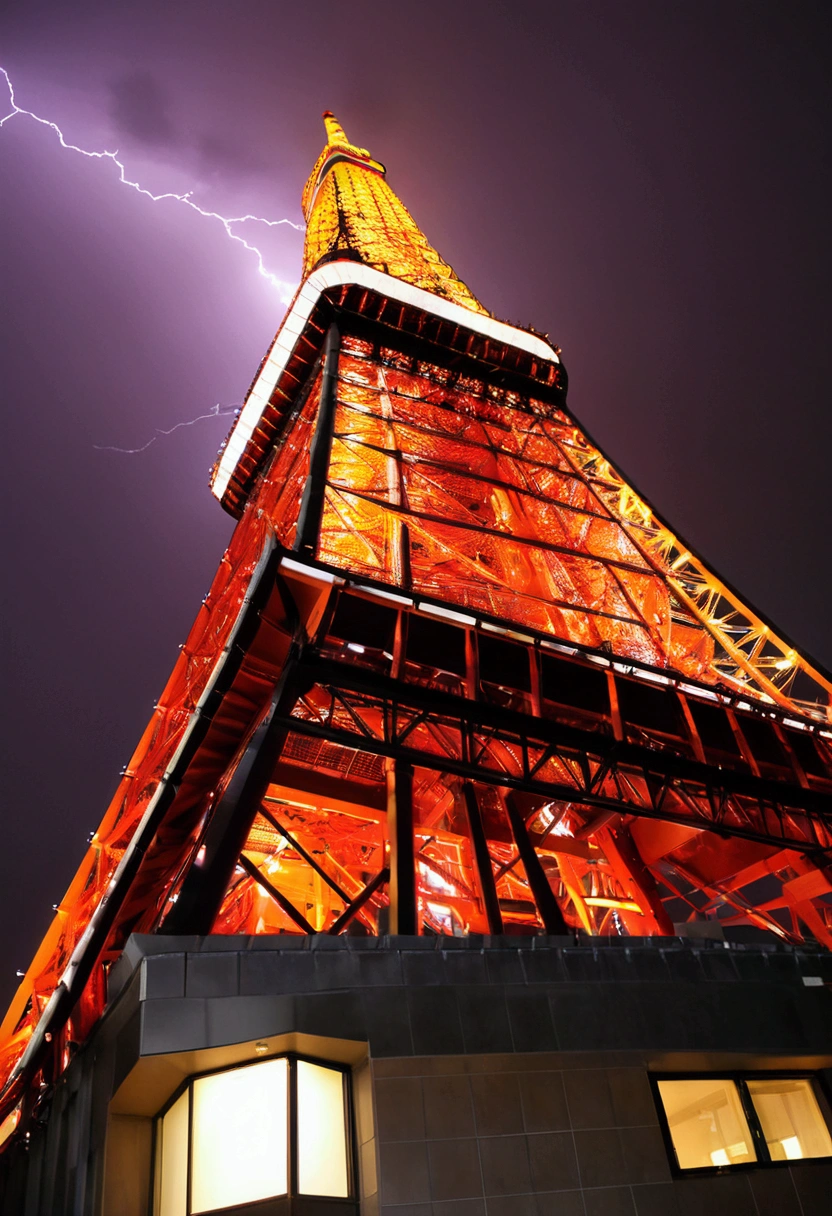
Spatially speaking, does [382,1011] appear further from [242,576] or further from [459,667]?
[242,576]

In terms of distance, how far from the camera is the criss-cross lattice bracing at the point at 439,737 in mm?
13078

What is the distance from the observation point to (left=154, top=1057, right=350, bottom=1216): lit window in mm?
7480

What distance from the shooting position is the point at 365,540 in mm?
17422

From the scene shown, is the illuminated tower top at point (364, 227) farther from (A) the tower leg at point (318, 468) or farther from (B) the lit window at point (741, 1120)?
(B) the lit window at point (741, 1120)

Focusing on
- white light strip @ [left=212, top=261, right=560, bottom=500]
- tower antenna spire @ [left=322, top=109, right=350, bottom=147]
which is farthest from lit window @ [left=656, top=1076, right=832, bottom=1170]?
tower antenna spire @ [left=322, top=109, right=350, bottom=147]

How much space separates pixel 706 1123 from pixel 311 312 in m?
29.5

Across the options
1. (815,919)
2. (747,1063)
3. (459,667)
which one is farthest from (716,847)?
(747,1063)

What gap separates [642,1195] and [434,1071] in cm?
233

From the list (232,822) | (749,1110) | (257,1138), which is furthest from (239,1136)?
(749,1110)

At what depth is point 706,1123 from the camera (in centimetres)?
891

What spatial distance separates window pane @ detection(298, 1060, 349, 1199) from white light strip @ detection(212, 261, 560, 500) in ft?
94.9

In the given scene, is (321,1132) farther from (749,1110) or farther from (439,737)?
(439,737)

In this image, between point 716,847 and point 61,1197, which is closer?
point 61,1197

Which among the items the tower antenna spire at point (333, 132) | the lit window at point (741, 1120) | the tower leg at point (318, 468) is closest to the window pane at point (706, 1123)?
the lit window at point (741, 1120)
